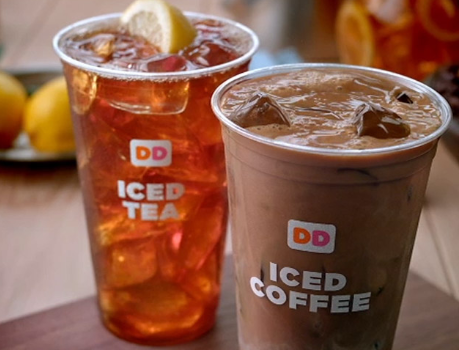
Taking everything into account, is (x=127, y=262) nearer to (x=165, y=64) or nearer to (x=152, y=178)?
(x=152, y=178)

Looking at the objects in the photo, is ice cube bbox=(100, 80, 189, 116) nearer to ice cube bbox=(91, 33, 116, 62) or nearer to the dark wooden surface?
ice cube bbox=(91, 33, 116, 62)

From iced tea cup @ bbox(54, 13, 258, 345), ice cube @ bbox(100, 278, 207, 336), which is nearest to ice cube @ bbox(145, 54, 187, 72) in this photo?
iced tea cup @ bbox(54, 13, 258, 345)

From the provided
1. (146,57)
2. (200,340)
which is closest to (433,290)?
(200,340)

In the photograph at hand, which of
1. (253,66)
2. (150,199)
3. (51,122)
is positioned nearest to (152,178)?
(150,199)

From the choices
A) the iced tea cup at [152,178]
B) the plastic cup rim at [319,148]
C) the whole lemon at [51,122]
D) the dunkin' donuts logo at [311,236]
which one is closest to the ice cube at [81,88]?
the iced tea cup at [152,178]

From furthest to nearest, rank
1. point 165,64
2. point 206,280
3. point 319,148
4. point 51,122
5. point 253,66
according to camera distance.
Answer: point 253,66, point 51,122, point 206,280, point 165,64, point 319,148

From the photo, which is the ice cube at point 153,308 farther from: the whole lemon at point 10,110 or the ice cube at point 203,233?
the whole lemon at point 10,110
